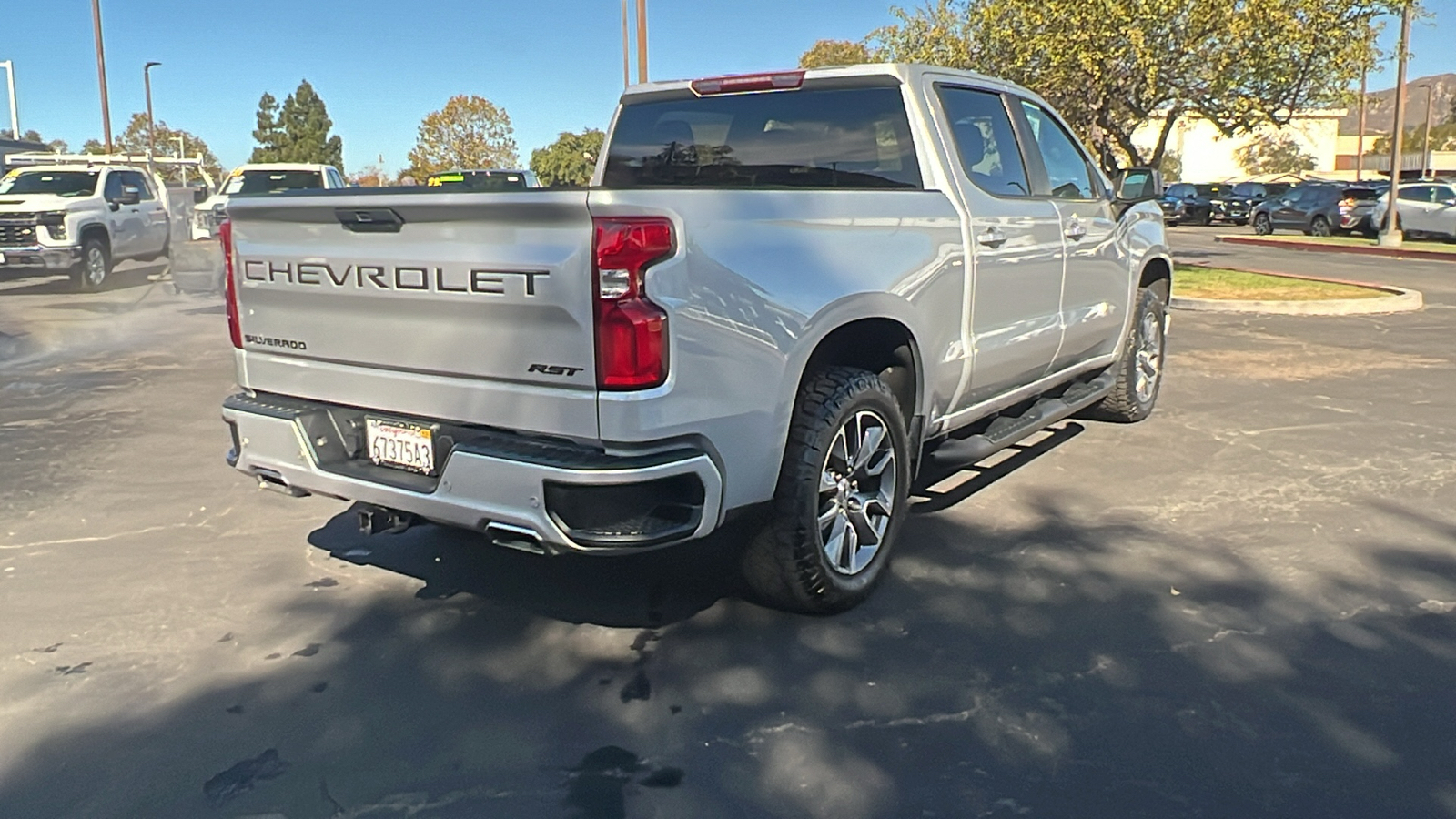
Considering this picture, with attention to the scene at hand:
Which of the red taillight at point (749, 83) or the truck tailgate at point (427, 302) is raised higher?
the red taillight at point (749, 83)

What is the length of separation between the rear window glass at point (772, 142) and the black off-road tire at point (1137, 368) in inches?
101

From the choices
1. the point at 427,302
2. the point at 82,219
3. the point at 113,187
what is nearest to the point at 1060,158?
the point at 427,302

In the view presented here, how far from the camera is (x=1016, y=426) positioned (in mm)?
5207

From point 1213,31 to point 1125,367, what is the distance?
9469 millimetres

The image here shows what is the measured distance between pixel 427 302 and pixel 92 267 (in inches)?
601

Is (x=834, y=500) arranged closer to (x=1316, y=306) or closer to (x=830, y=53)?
(x=1316, y=306)

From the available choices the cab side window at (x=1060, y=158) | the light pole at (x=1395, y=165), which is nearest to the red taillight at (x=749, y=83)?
the cab side window at (x=1060, y=158)

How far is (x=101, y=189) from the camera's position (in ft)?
55.0

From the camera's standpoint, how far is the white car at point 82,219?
15.4 m

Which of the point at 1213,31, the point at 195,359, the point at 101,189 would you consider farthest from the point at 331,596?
the point at 101,189

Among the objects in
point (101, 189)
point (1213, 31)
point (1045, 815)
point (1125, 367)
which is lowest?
point (1045, 815)

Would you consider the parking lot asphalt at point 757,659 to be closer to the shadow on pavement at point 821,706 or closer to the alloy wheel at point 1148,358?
the shadow on pavement at point 821,706

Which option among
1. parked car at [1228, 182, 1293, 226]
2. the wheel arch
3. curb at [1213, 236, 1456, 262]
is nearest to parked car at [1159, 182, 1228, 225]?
parked car at [1228, 182, 1293, 226]

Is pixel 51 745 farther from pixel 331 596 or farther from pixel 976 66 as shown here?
pixel 976 66
